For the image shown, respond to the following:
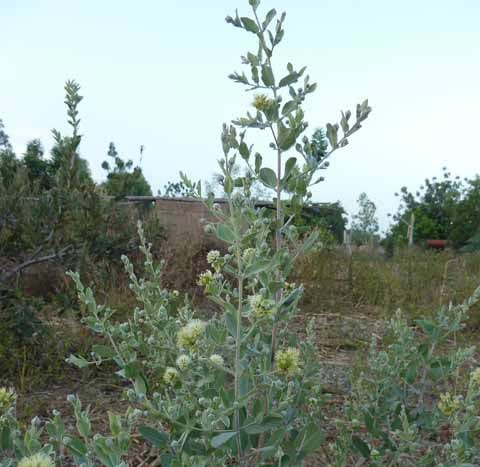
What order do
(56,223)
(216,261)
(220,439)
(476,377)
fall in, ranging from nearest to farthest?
(220,439) < (216,261) < (476,377) < (56,223)

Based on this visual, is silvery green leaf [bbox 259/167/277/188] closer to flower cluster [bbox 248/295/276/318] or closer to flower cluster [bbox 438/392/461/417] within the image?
flower cluster [bbox 248/295/276/318]

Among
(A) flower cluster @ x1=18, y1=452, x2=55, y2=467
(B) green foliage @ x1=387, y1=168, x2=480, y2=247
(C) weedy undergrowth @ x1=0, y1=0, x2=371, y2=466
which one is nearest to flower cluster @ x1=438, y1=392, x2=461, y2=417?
(C) weedy undergrowth @ x1=0, y1=0, x2=371, y2=466

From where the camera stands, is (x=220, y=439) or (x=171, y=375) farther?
(x=171, y=375)

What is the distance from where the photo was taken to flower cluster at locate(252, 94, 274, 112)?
1246 mm

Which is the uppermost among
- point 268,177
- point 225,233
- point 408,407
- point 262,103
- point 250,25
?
point 250,25

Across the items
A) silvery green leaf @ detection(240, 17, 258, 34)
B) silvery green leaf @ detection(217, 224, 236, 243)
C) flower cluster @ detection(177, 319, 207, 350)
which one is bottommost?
flower cluster @ detection(177, 319, 207, 350)

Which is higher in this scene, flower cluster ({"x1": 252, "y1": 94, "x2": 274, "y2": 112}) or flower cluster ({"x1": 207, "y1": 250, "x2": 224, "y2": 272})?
flower cluster ({"x1": 252, "y1": 94, "x2": 274, "y2": 112})

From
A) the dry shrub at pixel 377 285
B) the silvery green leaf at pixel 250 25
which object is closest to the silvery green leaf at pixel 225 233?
the silvery green leaf at pixel 250 25

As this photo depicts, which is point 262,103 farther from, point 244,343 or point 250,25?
point 244,343

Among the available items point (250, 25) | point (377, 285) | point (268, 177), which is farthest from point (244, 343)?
point (377, 285)

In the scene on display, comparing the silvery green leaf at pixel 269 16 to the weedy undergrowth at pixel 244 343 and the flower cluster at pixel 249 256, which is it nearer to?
the weedy undergrowth at pixel 244 343

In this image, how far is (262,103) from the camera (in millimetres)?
1245

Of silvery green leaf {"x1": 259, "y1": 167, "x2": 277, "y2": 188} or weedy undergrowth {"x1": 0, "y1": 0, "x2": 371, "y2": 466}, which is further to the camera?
silvery green leaf {"x1": 259, "y1": 167, "x2": 277, "y2": 188}

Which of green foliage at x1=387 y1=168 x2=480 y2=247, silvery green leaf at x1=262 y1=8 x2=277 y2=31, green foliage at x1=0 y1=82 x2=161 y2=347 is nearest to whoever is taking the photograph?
silvery green leaf at x1=262 y1=8 x2=277 y2=31
